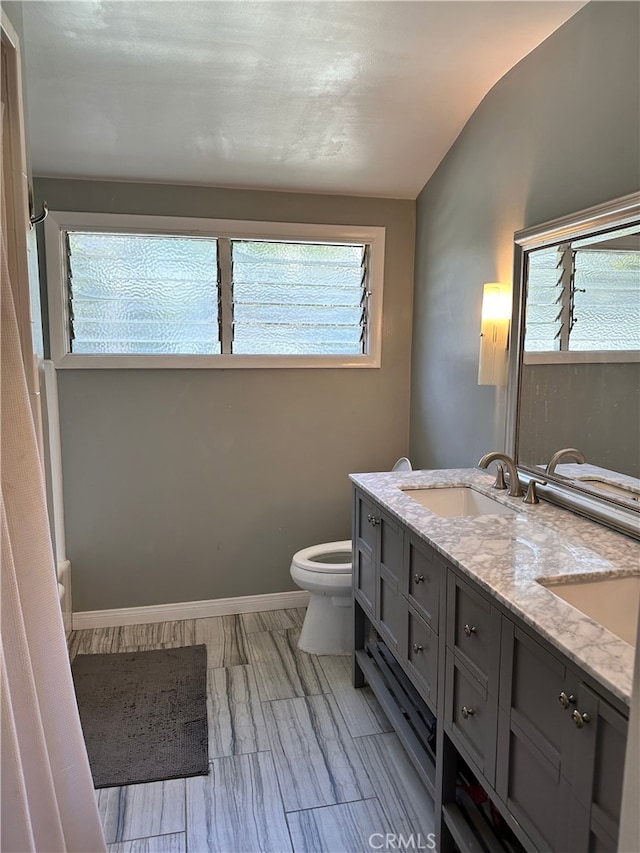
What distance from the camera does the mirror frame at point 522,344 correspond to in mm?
1639

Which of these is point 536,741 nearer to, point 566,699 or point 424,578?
point 566,699

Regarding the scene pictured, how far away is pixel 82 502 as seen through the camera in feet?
9.65

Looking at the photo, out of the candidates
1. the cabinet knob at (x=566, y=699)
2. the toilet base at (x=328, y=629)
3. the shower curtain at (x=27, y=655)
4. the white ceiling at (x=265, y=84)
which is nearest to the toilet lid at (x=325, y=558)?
the toilet base at (x=328, y=629)

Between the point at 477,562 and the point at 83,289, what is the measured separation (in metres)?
2.34

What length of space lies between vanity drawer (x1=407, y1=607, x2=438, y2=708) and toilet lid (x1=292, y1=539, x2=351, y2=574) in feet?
2.56

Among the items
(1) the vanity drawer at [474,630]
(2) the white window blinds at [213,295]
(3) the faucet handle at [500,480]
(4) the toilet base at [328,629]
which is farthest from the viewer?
(2) the white window blinds at [213,295]

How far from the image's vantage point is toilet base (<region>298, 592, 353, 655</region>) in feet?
9.07

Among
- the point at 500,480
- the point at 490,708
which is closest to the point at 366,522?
the point at 500,480

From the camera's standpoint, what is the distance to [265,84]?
7.30 ft

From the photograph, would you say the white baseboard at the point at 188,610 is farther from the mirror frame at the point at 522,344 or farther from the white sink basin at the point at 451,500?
the mirror frame at the point at 522,344

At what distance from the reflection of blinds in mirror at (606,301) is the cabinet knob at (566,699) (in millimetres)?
986

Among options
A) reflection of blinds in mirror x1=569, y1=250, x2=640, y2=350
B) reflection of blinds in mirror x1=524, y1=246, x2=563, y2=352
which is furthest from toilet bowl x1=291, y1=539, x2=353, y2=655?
reflection of blinds in mirror x1=569, y1=250, x2=640, y2=350

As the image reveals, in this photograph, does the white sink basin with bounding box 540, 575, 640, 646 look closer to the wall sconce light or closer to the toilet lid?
the wall sconce light

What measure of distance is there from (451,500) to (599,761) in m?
1.27
